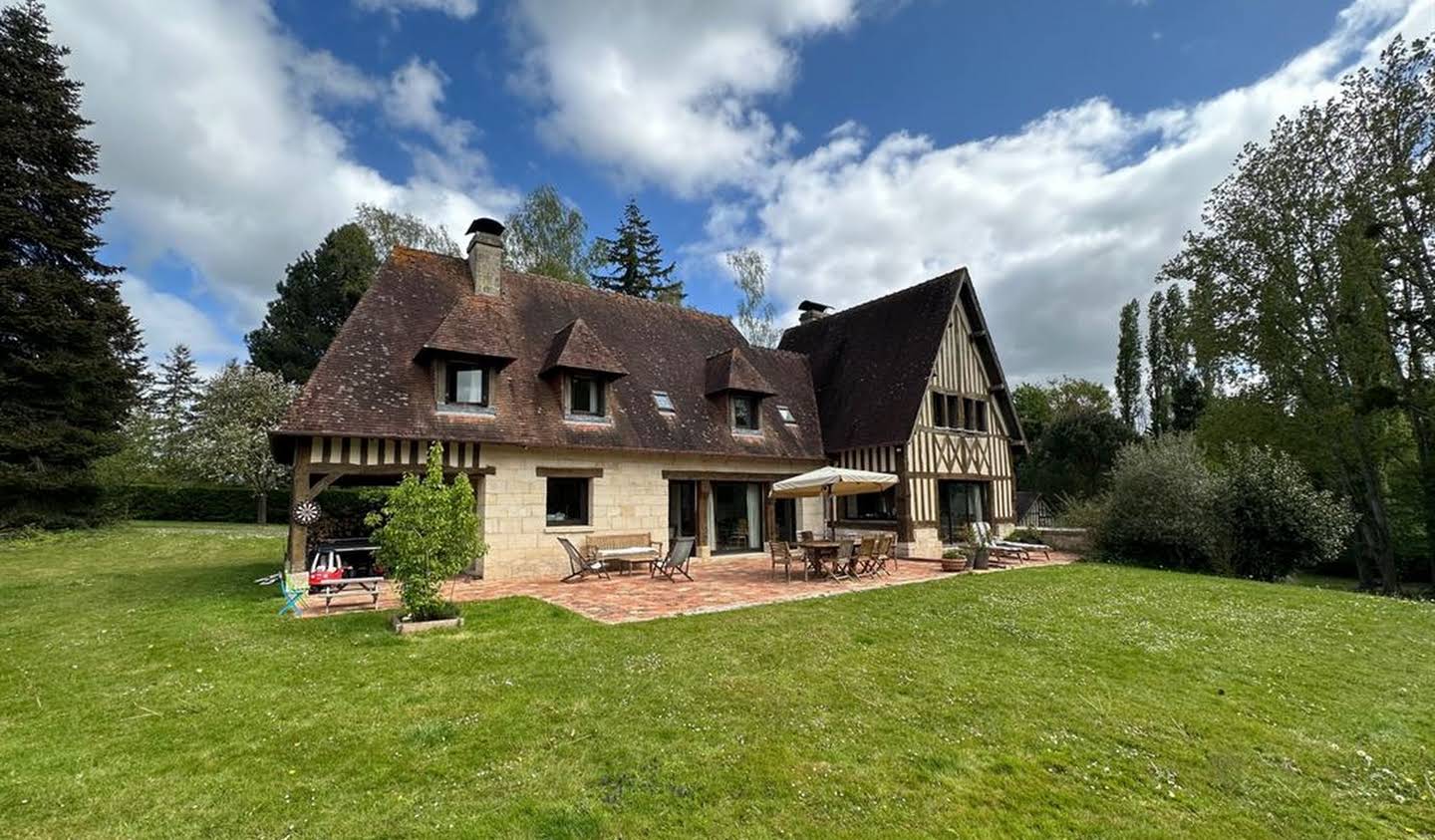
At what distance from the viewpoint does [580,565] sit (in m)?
11.5

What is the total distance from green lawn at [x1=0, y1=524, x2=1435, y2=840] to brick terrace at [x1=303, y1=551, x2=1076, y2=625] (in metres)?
0.86

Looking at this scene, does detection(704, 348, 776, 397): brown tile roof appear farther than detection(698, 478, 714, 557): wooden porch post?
Yes

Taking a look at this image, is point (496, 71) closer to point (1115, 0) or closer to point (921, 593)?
point (1115, 0)

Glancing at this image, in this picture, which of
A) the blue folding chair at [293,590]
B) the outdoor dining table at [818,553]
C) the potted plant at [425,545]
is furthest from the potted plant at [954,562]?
the blue folding chair at [293,590]

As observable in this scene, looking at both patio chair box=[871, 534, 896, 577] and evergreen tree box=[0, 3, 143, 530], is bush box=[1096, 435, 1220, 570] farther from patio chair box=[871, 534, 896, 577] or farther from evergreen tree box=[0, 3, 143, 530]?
evergreen tree box=[0, 3, 143, 530]

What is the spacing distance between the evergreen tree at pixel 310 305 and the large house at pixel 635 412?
848 inches

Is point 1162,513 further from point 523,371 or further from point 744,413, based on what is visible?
point 523,371

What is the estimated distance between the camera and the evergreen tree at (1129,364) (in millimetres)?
34750

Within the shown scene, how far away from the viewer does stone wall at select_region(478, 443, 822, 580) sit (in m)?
11.5

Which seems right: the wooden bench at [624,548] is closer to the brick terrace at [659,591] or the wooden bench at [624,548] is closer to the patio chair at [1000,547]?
the brick terrace at [659,591]

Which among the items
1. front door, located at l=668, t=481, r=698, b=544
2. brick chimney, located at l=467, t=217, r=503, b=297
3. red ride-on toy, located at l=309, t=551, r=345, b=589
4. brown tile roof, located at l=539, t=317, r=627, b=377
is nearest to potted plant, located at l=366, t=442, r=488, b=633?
red ride-on toy, located at l=309, t=551, r=345, b=589

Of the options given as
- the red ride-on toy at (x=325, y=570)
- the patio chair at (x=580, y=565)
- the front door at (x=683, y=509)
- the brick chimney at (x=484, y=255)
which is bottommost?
the patio chair at (x=580, y=565)

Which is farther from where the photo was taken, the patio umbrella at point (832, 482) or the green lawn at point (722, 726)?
the patio umbrella at point (832, 482)

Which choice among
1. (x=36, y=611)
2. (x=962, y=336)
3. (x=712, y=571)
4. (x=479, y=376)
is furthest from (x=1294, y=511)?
(x=36, y=611)
